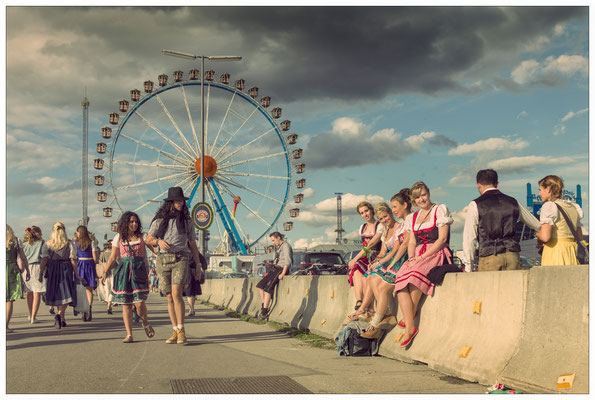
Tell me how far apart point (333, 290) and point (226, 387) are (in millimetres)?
4497

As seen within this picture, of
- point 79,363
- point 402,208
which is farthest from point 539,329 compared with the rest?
point 79,363

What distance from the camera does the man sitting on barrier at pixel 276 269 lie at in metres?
13.0

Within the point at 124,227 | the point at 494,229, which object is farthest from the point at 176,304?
the point at 494,229

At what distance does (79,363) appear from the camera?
700 cm

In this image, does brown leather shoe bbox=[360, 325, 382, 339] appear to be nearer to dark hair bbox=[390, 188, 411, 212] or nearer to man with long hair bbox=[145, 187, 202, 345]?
dark hair bbox=[390, 188, 411, 212]

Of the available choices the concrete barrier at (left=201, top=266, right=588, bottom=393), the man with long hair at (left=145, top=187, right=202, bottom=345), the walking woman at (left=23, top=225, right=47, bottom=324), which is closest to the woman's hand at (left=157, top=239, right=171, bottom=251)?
the man with long hair at (left=145, top=187, right=202, bottom=345)

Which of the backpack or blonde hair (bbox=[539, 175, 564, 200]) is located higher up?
blonde hair (bbox=[539, 175, 564, 200])

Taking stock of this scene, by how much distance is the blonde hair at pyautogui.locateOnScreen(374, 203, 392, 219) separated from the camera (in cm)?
895

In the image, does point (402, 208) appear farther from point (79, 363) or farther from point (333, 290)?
point (79, 363)

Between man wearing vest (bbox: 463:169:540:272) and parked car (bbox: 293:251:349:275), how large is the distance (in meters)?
14.1

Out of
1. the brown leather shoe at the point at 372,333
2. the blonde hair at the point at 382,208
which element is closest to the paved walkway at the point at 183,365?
the brown leather shoe at the point at 372,333

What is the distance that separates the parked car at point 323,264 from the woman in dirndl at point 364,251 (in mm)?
11346

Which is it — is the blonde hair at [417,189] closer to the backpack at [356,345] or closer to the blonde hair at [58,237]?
the backpack at [356,345]

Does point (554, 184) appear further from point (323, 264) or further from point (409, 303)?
point (323, 264)
